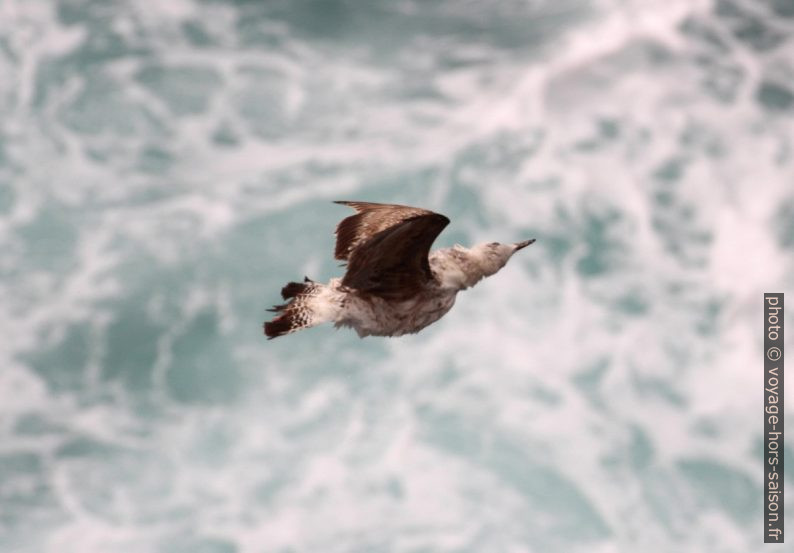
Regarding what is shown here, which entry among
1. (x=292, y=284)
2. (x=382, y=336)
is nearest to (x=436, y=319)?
(x=382, y=336)

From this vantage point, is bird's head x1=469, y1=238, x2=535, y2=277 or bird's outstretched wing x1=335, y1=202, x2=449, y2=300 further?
bird's head x1=469, y1=238, x2=535, y2=277

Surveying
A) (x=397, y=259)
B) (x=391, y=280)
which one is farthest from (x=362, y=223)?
(x=397, y=259)

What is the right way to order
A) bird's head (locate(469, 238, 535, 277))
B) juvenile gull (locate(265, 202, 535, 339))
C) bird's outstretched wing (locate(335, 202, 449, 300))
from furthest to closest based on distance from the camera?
1. bird's head (locate(469, 238, 535, 277))
2. juvenile gull (locate(265, 202, 535, 339))
3. bird's outstretched wing (locate(335, 202, 449, 300))

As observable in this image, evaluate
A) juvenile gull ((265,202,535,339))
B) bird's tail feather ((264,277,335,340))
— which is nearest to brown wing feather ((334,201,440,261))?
juvenile gull ((265,202,535,339))

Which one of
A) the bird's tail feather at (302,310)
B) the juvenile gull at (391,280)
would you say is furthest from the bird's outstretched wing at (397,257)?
the bird's tail feather at (302,310)

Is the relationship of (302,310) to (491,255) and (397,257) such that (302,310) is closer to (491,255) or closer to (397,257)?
(397,257)

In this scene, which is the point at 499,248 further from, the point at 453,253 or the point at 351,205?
the point at 351,205

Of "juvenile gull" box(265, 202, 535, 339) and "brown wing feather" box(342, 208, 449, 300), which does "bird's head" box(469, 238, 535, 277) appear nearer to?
"juvenile gull" box(265, 202, 535, 339)

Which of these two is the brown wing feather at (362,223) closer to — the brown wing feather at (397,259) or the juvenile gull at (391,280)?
the juvenile gull at (391,280)
